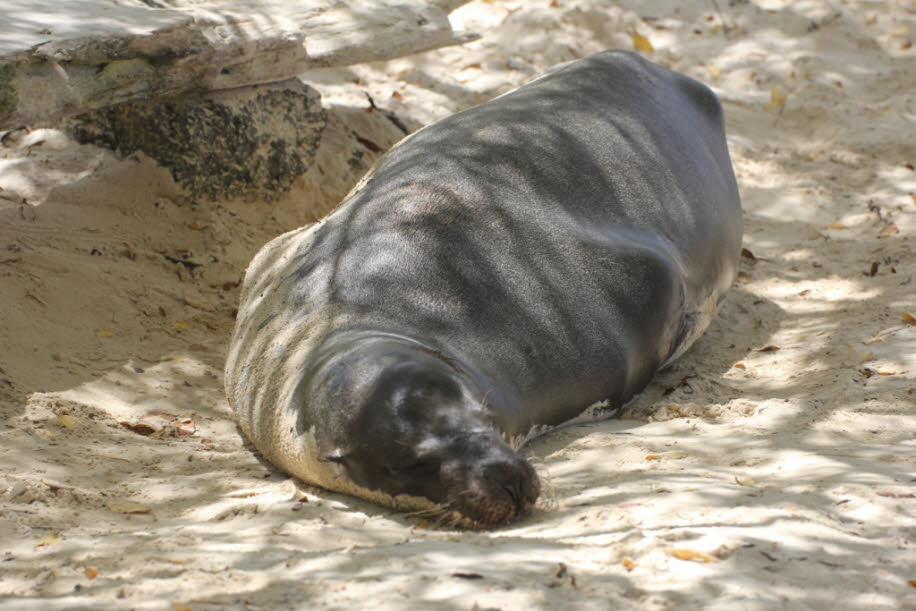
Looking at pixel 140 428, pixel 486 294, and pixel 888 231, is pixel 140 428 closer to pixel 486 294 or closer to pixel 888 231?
pixel 486 294

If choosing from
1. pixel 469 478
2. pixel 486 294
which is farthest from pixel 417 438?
pixel 486 294

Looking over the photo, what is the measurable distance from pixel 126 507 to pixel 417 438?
94cm

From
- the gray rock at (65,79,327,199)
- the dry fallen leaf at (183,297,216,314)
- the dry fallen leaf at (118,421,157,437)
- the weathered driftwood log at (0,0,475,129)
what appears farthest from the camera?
the gray rock at (65,79,327,199)

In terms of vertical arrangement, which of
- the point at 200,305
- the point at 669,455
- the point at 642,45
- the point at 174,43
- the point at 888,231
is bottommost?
the point at 200,305

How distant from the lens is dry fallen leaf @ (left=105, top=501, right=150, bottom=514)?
11.3 ft

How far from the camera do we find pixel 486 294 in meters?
4.12

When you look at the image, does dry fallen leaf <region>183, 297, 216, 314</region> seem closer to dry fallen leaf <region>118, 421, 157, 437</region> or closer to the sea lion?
the sea lion

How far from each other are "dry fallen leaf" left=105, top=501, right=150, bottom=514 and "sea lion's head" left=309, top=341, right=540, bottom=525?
0.57 meters

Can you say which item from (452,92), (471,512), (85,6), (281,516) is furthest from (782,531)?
(452,92)

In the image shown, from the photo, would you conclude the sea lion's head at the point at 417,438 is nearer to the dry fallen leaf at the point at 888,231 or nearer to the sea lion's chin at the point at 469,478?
the sea lion's chin at the point at 469,478

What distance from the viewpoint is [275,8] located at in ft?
19.5

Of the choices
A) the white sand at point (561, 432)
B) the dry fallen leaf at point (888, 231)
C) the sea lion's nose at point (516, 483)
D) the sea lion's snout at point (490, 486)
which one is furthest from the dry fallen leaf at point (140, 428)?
the dry fallen leaf at point (888, 231)

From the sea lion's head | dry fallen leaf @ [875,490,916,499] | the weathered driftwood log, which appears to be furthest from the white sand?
the weathered driftwood log

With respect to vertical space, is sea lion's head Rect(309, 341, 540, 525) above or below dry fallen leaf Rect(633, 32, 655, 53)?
below
